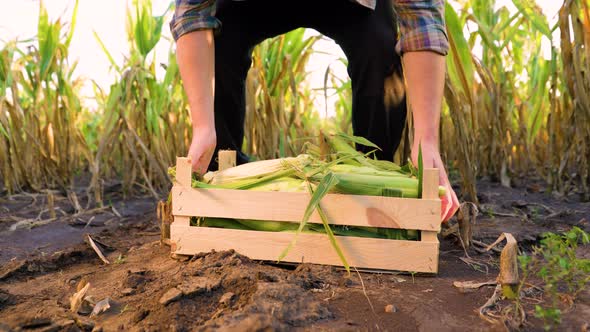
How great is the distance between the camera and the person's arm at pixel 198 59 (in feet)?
5.36

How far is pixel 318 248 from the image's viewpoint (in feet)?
4.64

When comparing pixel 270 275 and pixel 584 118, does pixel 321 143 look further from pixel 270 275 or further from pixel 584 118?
pixel 584 118

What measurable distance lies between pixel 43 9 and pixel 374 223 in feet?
8.38

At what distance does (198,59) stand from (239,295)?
33.4 inches

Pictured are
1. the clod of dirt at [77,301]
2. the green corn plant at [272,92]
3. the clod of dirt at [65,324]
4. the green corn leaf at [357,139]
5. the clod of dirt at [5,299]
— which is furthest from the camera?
the green corn plant at [272,92]

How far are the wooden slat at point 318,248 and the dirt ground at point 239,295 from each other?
38 millimetres

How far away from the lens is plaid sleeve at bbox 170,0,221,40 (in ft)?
5.50

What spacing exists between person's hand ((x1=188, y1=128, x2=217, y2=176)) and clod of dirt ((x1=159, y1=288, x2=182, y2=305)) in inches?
20.1

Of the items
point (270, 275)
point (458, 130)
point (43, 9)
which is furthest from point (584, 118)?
point (43, 9)

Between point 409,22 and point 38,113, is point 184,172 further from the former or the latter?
point 38,113

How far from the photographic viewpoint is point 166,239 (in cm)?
168

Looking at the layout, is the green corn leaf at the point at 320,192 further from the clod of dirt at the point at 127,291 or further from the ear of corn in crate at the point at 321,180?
the clod of dirt at the point at 127,291

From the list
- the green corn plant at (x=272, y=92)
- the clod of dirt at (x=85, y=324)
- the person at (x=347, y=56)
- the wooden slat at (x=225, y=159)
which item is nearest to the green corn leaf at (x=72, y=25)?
the green corn plant at (x=272, y=92)

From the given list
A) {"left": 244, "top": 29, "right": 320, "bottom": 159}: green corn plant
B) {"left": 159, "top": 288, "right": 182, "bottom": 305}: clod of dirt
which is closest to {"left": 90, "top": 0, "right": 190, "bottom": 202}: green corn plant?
{"left": 244, "top": 29, "right": 320, "bottom": 159}: green corn plant
